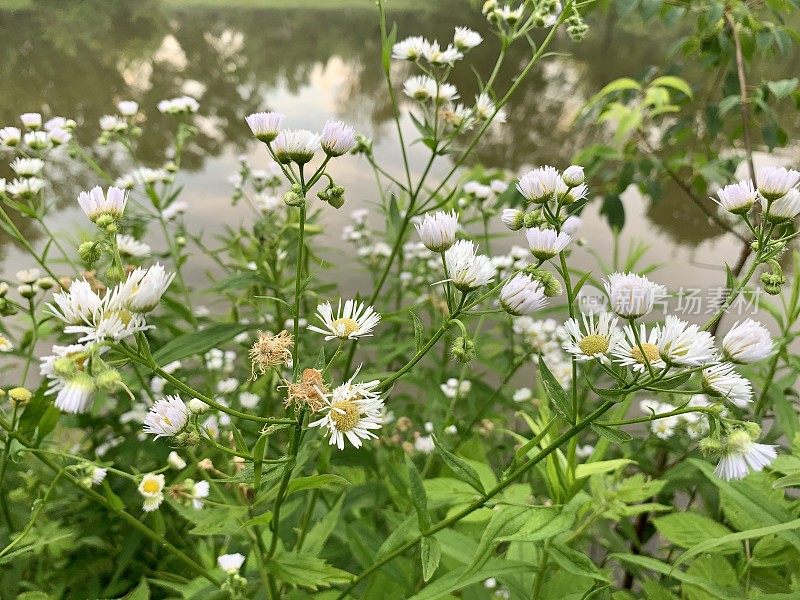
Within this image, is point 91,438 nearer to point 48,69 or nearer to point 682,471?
point 682,471

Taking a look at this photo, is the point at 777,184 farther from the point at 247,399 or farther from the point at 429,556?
the point at 247,399

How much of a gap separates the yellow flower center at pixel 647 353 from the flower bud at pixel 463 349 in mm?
203

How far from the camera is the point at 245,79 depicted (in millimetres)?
5824

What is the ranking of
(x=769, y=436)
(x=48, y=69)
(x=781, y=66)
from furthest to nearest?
(x=781, y=66), (x=48, y=69), (x=769, y=436)

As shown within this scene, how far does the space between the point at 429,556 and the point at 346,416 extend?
242 millimetres

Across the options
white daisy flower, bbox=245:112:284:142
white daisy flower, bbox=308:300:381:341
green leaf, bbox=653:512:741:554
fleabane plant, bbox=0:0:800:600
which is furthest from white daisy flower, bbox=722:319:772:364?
white daisy flower, bbox=245:112:284:142

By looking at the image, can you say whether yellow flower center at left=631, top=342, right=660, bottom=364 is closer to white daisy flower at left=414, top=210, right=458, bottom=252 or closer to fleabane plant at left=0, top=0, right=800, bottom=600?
fleabane plant at left=0, top=0, right=800, bottom=600

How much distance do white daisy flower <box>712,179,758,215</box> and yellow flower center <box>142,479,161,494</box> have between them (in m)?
1.09

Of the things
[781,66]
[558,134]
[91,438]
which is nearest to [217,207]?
[91,438]

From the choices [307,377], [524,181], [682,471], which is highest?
[524,181]

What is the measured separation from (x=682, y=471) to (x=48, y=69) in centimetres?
584

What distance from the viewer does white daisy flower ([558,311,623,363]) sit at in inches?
26.4

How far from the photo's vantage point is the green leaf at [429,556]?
27.9 inches

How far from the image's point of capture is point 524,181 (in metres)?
0.76
